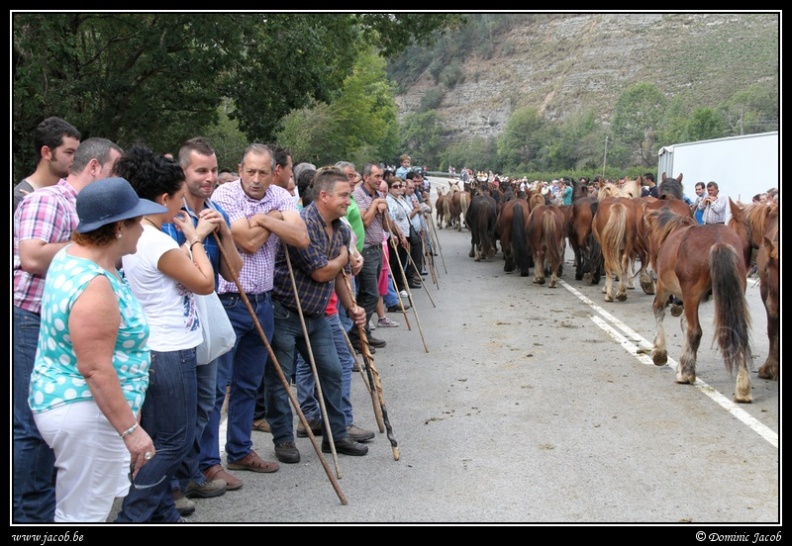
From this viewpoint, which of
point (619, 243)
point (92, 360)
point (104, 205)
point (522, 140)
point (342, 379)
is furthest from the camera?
point (522, 140)

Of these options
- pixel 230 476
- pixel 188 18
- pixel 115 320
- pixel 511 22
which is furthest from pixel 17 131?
pixel 511 22

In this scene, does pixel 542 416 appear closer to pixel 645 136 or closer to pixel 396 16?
pixel 396 16

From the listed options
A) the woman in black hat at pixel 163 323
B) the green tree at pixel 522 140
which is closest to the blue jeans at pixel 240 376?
the woman in black hat at pixel 163 323

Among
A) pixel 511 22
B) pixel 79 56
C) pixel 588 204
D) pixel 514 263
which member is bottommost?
pixel 514 263

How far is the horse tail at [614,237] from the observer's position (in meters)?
14.0

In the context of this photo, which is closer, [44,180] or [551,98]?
[44,180]

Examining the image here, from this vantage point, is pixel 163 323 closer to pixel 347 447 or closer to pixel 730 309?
pixel 347 447

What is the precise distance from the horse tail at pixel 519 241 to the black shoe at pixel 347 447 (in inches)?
432

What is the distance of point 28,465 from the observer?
13.4 feet

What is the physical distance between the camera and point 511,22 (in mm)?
148125

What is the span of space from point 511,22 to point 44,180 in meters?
151

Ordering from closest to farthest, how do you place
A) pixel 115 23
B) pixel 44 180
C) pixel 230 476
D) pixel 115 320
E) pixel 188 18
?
pixel 115 320, pixel 44 180, pixel 230 476, pixel 188 18, pixel 115 23

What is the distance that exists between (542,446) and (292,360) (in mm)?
1907

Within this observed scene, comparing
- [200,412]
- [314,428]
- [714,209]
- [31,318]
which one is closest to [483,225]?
[714,209]
